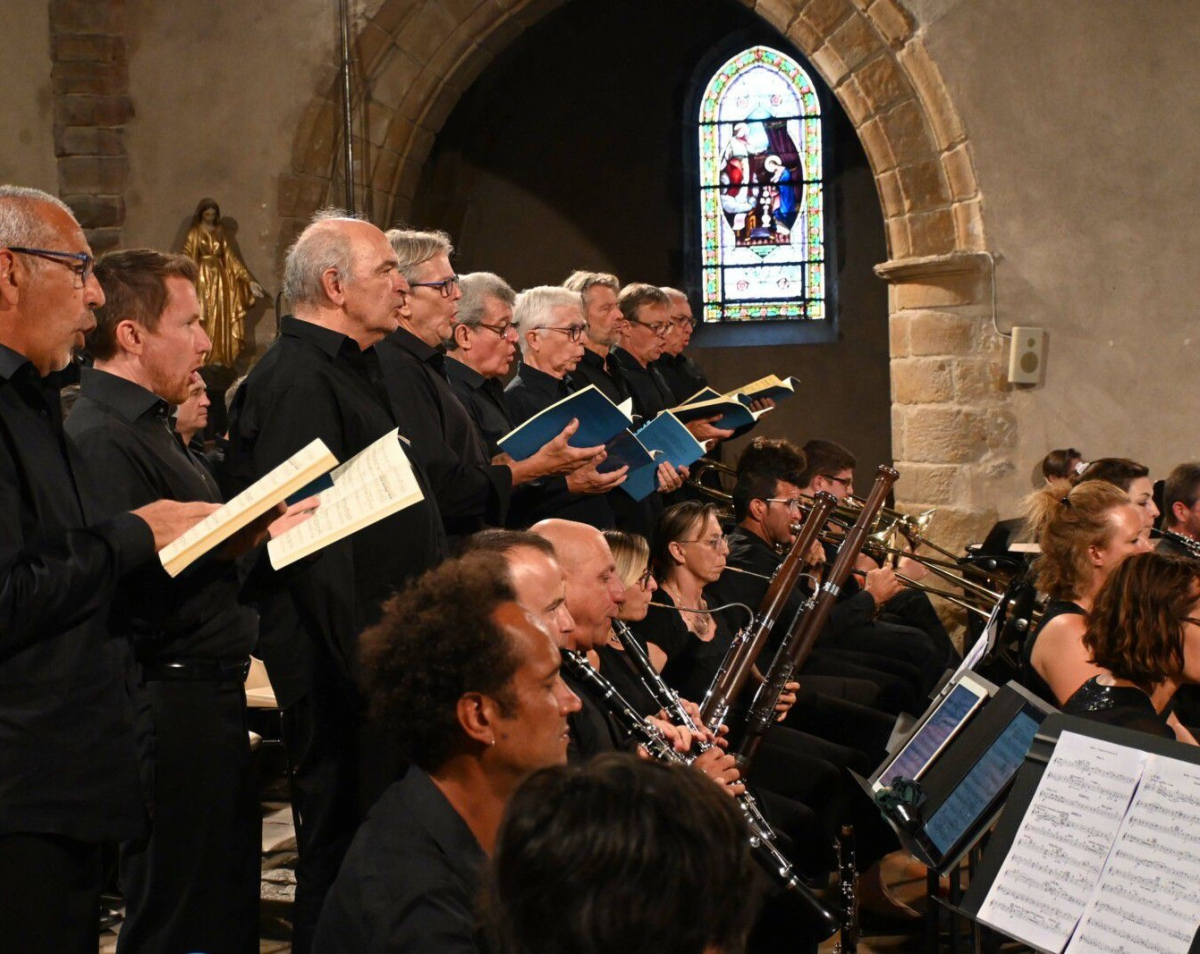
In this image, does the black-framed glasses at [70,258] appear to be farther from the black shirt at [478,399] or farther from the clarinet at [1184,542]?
the clarinet at [1184,542]

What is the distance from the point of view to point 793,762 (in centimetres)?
416

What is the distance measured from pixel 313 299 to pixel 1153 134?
587cm

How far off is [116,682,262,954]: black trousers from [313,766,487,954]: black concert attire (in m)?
0.95

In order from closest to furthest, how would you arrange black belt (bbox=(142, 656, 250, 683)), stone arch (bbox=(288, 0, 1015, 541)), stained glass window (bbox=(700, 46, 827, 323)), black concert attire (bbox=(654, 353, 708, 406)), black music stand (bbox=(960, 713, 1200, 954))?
black music stand (bbox=(960, 713, 1200, 954)) → black belt (bbox=(142, 656, 250, 683)) → black concert attire (bbox=(654, 353, 708, 406)) → stone arch (bbox=(288, 0, 1015, 541)) → stained glass window (bbox=(700, 46, 827, 323))

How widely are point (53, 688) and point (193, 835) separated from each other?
690 mm

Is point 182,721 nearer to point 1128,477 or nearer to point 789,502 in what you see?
point 789,502

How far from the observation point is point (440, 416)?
11.9 ft

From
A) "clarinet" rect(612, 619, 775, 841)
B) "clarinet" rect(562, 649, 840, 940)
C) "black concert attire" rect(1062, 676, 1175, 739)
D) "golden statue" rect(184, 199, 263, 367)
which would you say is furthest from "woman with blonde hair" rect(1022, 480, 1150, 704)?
"golden statue" rect(184, 199, 263, 367)

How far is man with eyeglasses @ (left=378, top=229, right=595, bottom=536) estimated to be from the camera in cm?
346

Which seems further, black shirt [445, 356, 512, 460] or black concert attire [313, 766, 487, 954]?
black shirt [445, 356, 512, 460]

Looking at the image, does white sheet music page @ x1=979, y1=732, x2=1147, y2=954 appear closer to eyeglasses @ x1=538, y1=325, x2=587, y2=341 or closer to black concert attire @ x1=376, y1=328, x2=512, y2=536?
black concert attire @ x1=376, y1=328, x2=512, y2=536

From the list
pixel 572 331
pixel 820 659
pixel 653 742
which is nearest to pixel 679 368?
pixel 820 659

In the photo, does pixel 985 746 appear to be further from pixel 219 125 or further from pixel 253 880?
pixel 219 125

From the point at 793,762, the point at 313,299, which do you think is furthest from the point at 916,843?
the point at 313,299
